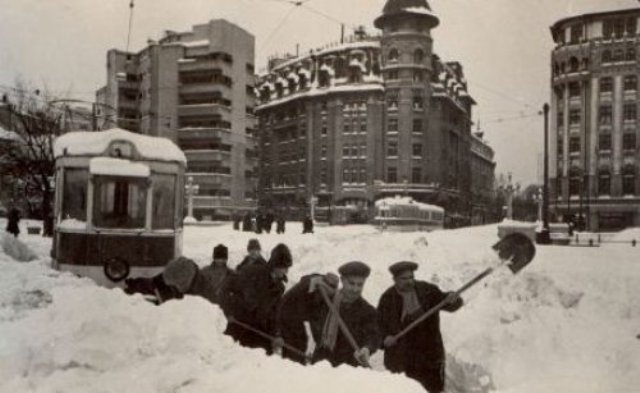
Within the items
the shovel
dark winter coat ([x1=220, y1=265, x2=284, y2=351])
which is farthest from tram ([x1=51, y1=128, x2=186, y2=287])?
the shovel

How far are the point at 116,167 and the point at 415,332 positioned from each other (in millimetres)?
7124

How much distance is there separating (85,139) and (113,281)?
7.93 feet

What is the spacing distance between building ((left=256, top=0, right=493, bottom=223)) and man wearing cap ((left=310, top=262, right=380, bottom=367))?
36376 mm

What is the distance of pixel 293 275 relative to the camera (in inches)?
518

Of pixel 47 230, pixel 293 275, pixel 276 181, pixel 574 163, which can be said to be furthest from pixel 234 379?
pixel 276 181

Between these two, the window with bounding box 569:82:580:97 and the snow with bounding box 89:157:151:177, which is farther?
the snow with bounding box 89:157:151:177

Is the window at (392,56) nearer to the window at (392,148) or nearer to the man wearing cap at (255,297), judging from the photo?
the window at (392,148)

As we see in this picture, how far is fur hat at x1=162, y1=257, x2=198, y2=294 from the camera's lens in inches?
279

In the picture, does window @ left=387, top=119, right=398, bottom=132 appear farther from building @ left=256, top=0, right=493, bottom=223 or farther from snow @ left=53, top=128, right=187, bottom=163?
snow @ left=53, top=128, right=187, bottom=163

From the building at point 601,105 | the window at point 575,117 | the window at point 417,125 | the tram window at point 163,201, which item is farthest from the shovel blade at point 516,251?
the window at point 417,125

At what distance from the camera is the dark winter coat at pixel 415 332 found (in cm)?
592

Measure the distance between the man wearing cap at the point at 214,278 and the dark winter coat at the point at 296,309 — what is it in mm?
1242

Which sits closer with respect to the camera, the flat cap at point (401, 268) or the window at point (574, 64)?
the flat cap at point (401, 268)

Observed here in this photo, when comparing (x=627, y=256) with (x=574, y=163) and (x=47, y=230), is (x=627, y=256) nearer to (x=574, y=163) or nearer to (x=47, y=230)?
(x=574, y=163)
